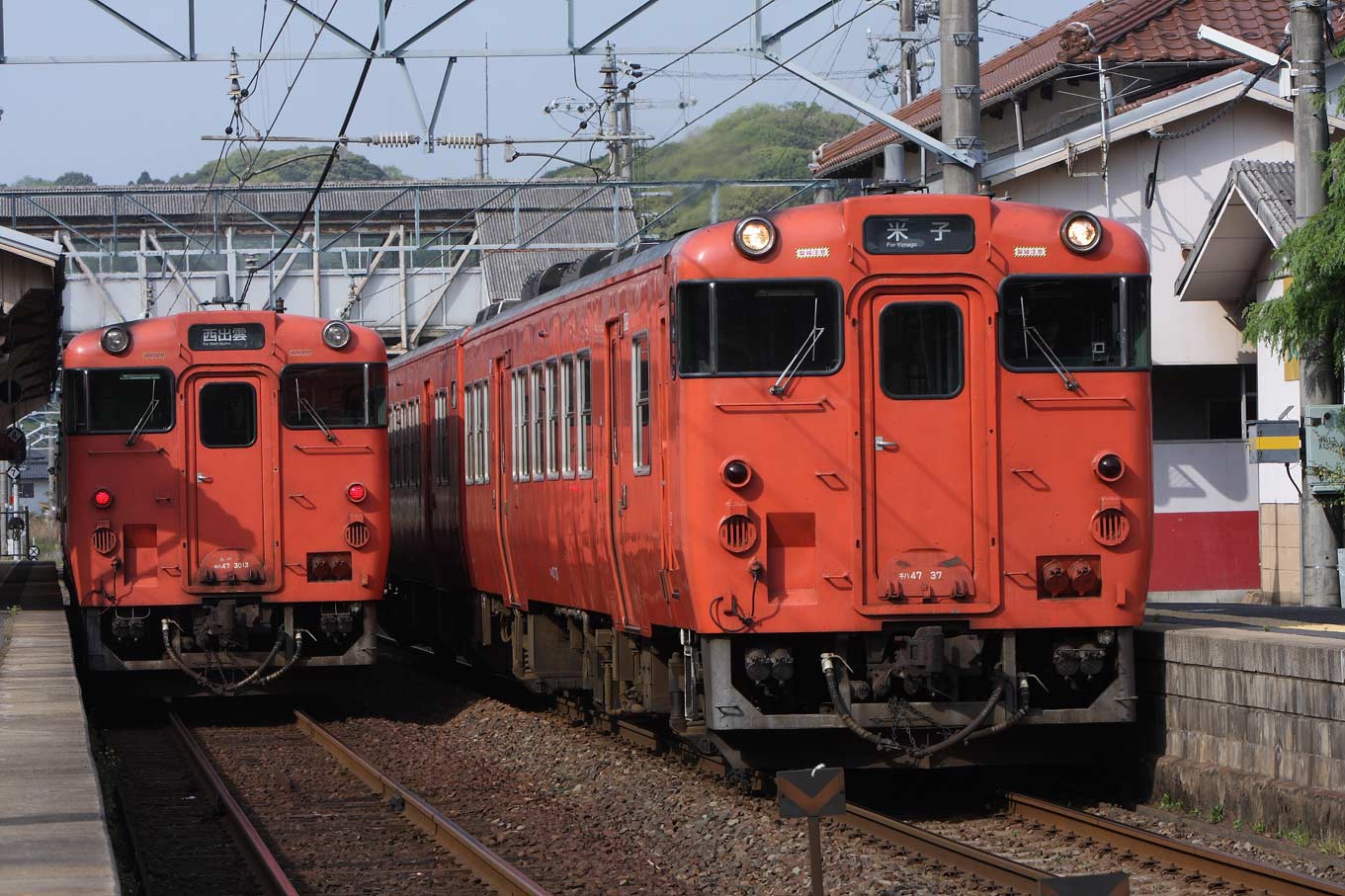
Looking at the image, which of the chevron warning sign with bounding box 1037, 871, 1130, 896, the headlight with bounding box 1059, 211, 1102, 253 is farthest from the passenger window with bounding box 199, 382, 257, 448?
the chevron warning sign with bounding box 1037, 871, 1130, 896

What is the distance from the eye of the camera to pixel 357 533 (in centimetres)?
1598

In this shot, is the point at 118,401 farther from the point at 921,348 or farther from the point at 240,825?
the point at 921,348

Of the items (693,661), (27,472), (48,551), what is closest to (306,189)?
(693,661)

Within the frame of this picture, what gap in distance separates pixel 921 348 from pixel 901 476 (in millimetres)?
700

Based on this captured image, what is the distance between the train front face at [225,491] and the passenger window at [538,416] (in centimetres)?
192

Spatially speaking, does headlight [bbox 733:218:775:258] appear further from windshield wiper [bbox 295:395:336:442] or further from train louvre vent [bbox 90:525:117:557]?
train louvre vent [bbox 90:525:117:557]

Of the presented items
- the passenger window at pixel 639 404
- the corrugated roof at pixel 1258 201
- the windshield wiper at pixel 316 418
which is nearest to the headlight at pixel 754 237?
the passenger window at pixel 639 404

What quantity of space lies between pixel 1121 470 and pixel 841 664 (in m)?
1.78

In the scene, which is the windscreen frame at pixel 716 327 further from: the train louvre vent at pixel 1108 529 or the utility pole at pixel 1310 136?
the utility pole at pixel 1310 136

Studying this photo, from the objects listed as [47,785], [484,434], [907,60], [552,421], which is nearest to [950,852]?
[47,785]

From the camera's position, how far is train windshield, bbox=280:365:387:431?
52.3 ft

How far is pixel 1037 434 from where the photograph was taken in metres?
10.5

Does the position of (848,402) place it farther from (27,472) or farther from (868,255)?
(27,472)

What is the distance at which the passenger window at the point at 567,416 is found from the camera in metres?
13.4
